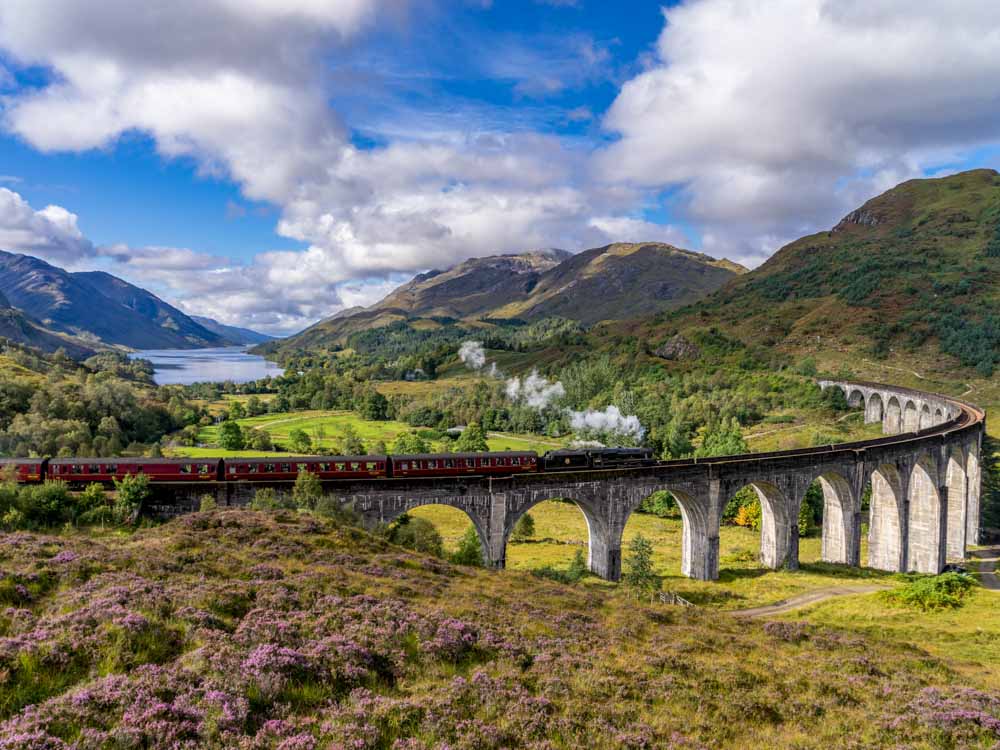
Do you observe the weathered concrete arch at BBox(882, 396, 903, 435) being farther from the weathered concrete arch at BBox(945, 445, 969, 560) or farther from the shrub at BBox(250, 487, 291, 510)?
the shrub at BBox(250, 487, 291, 510)

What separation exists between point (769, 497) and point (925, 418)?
2339 inches

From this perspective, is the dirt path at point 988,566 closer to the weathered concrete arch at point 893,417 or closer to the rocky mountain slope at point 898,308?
the weathered concrete arch at point 893,417

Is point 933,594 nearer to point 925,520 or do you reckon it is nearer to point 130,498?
point 925,520

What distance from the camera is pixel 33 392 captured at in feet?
268

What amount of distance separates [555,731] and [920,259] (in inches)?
8338

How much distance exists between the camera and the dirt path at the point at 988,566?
1940 inches

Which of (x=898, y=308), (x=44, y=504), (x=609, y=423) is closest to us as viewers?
(x=44, y=504)

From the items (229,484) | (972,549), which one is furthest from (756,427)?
(229,484)

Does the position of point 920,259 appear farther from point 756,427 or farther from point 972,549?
point 972,549

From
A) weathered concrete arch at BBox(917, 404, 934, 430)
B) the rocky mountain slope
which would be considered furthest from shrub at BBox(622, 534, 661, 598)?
the rocky mountain slope

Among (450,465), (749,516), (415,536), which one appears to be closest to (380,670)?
(415,536)

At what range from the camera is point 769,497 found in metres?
46.0

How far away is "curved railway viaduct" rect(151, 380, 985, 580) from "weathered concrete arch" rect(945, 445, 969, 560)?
10 centimetres

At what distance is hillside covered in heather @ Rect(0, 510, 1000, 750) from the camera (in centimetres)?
1032
